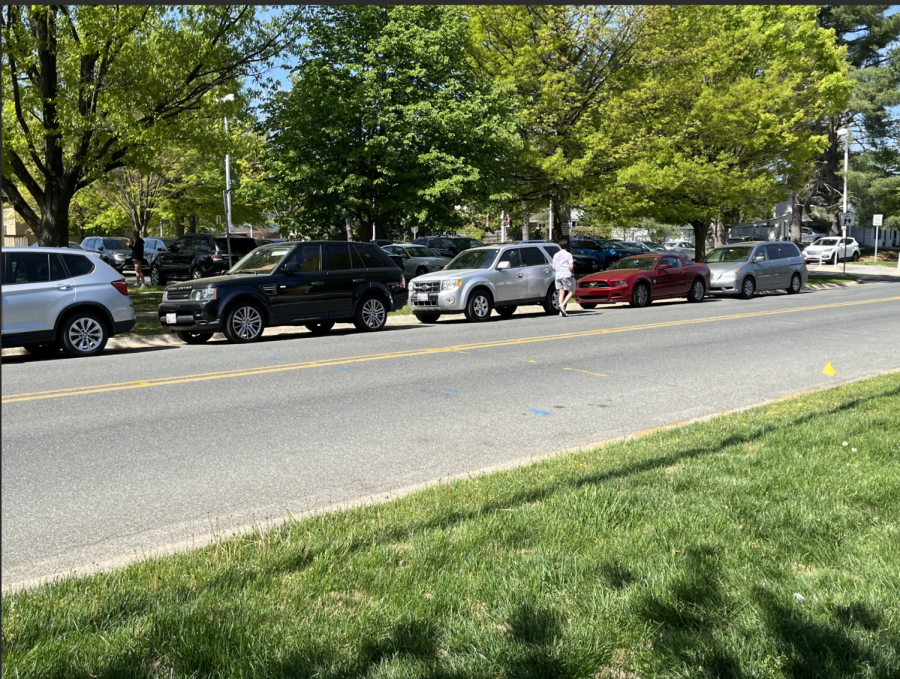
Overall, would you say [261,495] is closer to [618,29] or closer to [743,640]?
[743,640]

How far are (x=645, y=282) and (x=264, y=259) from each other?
11.4 m

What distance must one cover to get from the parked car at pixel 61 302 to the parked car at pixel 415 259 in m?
16.9

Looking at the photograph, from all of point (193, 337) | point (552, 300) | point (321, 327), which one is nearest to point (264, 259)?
point (321, 327)

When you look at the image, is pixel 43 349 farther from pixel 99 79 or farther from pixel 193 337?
pixel 99 79

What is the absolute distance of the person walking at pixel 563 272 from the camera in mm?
19797

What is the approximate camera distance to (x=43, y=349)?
14.5 meters

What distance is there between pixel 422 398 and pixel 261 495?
3.72 m

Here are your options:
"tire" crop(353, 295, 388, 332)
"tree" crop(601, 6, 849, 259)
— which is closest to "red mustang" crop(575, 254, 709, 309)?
"tree" crop(601, 6, 849, 259)

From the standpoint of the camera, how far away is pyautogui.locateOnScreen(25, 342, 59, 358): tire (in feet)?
45.0

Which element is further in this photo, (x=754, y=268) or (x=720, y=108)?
(x=720, y=108)

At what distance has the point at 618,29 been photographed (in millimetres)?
28078

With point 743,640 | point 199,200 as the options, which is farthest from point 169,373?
point 199,200

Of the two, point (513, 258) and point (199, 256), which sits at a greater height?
point (199, 256)

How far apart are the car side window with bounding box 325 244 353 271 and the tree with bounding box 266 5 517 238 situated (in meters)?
6.72
